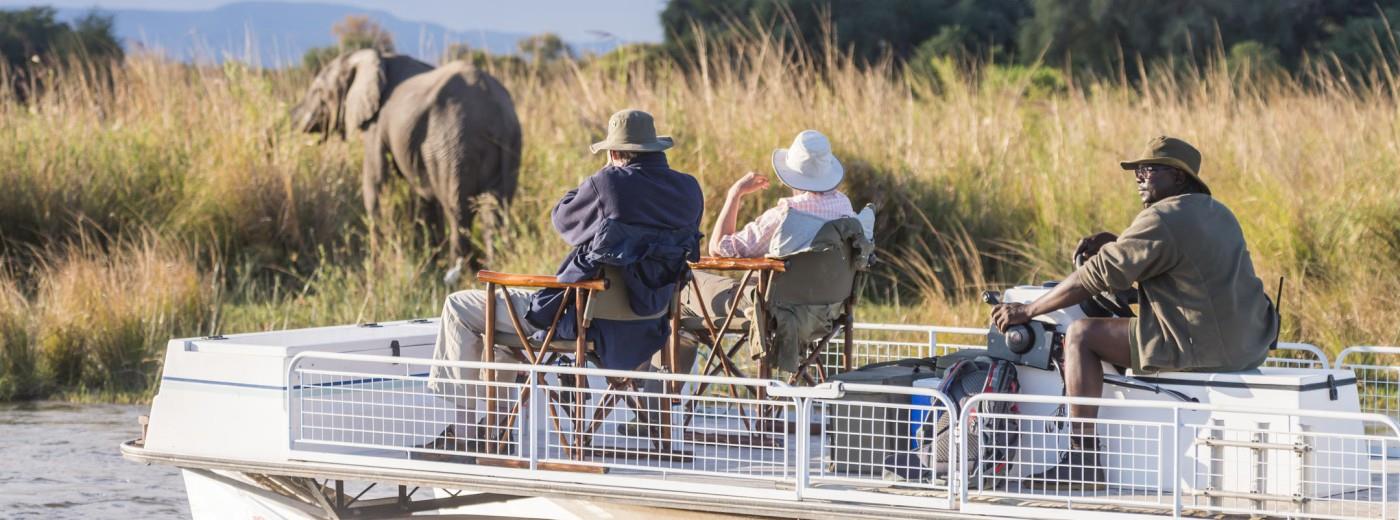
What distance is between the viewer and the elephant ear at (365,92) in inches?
625

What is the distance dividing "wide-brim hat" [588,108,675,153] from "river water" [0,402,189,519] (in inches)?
135

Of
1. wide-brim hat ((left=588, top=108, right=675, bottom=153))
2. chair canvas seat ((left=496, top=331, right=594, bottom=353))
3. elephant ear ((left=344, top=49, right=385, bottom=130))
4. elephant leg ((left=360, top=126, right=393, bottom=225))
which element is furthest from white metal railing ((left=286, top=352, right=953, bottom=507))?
elephant ear ((left=344, top=49, right=385, bottom=130))

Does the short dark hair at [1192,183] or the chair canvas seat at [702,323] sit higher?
the short dark hair at [1192,183]

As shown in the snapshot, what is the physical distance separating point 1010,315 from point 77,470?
5.56m

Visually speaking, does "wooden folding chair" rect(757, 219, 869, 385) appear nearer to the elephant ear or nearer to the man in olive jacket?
the man in olive jacket

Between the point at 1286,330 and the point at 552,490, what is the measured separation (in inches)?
233

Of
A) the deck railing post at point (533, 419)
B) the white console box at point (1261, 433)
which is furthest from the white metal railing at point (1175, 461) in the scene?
the deck railing post at point (533, 419)

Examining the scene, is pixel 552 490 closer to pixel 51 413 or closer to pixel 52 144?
pixel 51 413

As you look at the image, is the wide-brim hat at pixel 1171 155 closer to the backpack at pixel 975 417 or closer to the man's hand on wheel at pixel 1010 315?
the man's hand on wheel at pixel 1010 315

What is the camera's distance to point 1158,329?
6.41 m

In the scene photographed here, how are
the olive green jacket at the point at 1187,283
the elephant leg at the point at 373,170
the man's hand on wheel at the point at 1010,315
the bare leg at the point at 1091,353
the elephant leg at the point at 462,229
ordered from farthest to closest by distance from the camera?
the elephant leg at the point at 373,170 → the elephant leg at the point at 462,229 → the man's hand on wheel at the point at 1010,315 → the bare leg at the point at 1091,353 → the olive green jacket at the point at 1187,283

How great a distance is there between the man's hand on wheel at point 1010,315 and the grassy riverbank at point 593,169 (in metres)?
4.93

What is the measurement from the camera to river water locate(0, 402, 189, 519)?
9359 millimetres

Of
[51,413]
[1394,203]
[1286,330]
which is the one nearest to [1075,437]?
[1286,330]
